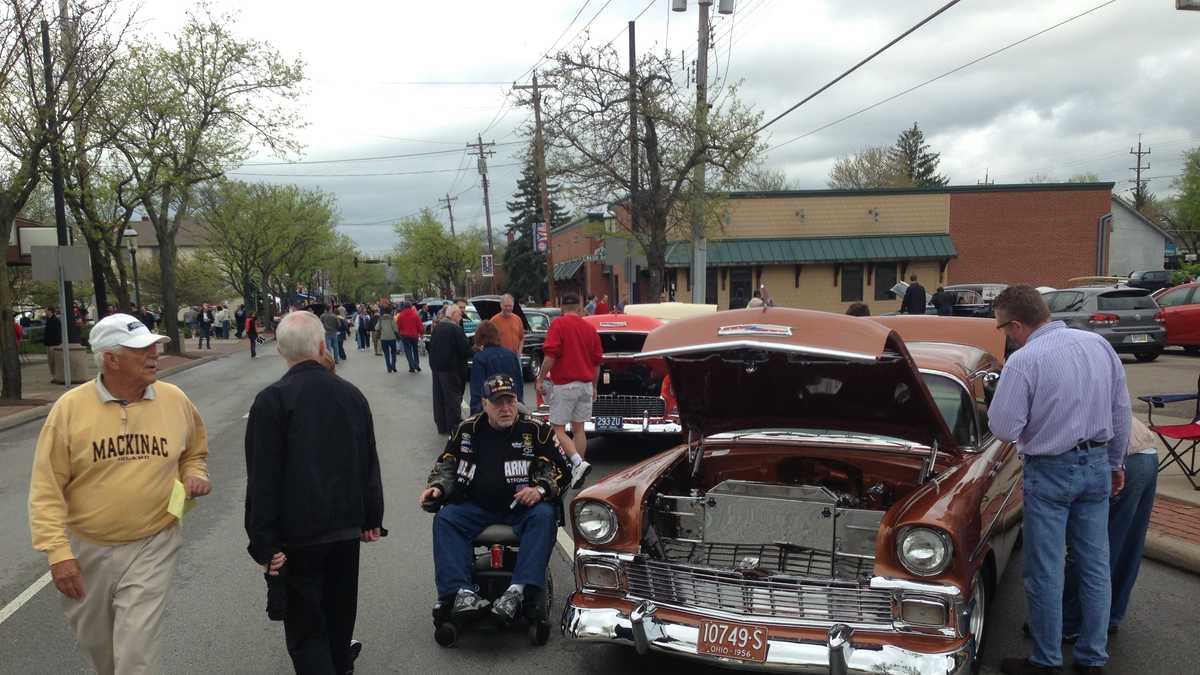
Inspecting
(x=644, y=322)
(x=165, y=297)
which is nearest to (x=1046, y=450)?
(x=644, y=322)

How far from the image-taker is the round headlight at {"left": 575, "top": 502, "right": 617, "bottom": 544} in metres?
4.46

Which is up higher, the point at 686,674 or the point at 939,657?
the point at 939,657

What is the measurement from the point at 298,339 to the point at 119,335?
2.20 ft

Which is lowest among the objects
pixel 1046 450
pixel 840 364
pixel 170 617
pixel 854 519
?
pixel 170 617

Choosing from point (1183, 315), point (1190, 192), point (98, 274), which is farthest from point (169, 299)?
point (1190, 192)

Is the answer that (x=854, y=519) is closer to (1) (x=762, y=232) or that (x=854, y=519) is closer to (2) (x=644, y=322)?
(2) (x=644, y=322)

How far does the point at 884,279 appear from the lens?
39.0 meters

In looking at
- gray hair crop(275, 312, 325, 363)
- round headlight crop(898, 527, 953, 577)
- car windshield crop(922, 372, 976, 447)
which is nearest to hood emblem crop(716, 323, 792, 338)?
round headlight crop(898, 527, 953, 577)

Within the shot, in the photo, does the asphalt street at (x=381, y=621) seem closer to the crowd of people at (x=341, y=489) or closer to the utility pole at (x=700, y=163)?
the crowd of people at (x=341, y=489)

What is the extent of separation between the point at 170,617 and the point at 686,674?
3.09 m

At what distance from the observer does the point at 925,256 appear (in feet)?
125

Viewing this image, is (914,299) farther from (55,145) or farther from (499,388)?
(55,145)

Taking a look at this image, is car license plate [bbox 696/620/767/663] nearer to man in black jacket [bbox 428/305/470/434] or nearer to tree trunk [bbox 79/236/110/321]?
man in black jacket [bbox 428/305/470/434]

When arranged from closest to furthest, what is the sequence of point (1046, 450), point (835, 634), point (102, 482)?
point (102, 482) < point (835, 634) < point (1046, 450)
